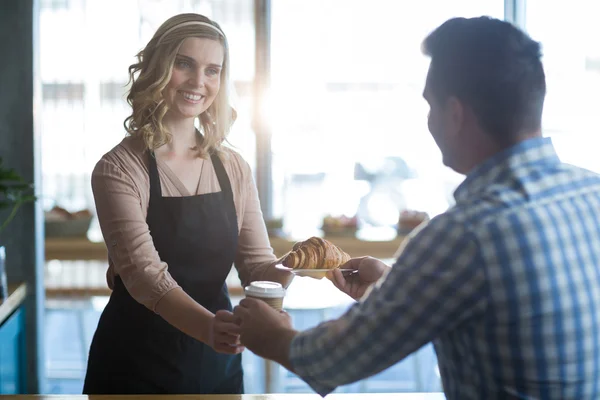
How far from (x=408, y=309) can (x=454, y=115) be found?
31cm

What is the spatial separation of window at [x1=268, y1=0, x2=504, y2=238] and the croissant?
2.34 m

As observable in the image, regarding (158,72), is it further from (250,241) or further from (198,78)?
(250,241)

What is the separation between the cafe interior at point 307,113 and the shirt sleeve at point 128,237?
214cm

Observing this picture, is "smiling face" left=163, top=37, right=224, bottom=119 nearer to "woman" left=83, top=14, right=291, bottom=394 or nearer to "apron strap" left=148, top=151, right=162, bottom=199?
"woman" left=83, top=14, right=291, bottom=394

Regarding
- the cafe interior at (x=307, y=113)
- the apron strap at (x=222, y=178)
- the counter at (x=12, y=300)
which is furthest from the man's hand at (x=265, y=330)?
the cafe interior at (x=307, y=113)

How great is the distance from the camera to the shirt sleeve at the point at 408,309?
979 mm

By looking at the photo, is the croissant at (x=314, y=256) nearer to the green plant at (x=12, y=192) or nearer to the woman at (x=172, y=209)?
the woman at (x=172, y=209)

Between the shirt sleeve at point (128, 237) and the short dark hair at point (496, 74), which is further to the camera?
the shirt sleeve at point (128, 237)

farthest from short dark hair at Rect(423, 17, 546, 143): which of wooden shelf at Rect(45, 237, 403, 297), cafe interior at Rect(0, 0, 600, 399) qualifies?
cafe interior at Rect(0, 0, 600, 399)

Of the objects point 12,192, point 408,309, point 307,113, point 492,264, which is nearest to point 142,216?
point 408,309

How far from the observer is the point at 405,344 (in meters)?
1.04

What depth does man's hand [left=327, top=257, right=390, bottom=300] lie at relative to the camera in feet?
5.62

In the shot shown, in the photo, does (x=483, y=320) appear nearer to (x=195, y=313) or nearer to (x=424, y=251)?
(x=424, y=251)

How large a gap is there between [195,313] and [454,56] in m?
0.89
